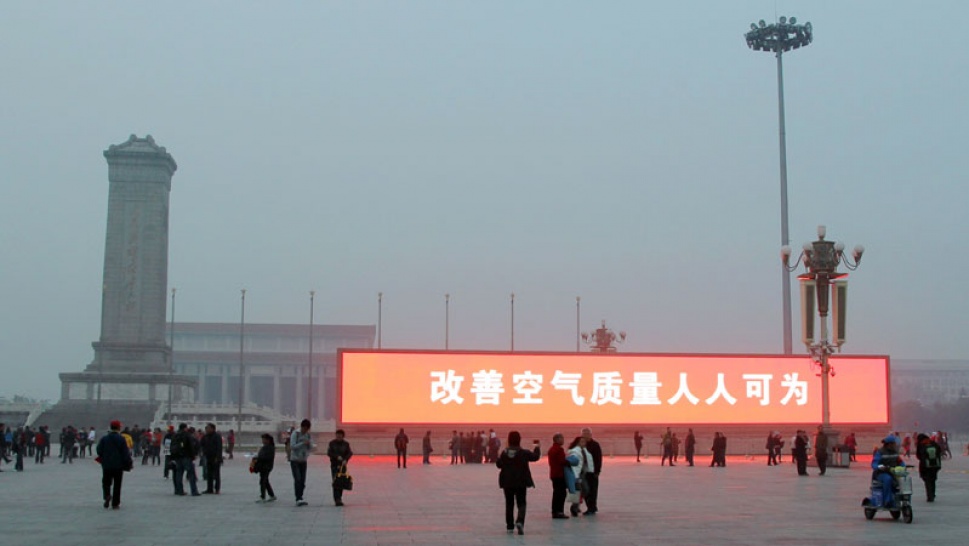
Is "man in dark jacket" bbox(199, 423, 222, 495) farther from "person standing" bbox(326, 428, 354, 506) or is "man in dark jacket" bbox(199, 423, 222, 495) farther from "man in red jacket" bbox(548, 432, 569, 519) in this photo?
"man in red jacket" bbox(548, 432, 569, 519)

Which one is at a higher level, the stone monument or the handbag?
the stone monument

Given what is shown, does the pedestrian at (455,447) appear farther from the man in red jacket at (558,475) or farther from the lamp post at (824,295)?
the man in red jacket at (558,475)

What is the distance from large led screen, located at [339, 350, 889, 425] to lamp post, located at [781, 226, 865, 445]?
10.0 m

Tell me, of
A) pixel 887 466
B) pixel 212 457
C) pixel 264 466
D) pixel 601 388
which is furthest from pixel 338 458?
pixel 601 388

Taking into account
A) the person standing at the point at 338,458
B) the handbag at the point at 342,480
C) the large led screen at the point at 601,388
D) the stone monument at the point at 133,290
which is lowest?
the handbag at the point at 342,480

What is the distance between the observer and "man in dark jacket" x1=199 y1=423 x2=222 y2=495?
22.0 m

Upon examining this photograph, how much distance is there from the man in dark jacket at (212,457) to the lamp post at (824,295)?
749 inches

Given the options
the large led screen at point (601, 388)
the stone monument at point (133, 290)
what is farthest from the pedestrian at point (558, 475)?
the stone monument at point (133, 290)

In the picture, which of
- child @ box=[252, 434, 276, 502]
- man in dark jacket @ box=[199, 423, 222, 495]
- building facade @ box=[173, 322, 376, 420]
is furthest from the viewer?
building facade @ box=[173, 322, 376, 420]

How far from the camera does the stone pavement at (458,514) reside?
13.8m

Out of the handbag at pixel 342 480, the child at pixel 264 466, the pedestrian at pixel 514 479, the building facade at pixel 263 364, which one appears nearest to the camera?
the pedestrian at pixel 514 479

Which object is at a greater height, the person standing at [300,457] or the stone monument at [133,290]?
the stone monument at [133,290]

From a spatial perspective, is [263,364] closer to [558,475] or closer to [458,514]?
[458,514]

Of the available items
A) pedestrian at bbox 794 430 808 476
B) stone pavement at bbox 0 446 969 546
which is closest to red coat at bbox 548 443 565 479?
stone pavement at bbox 0 446 969 546
